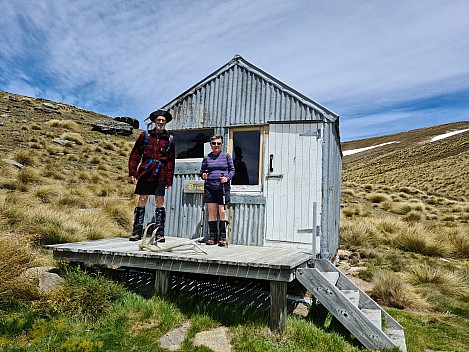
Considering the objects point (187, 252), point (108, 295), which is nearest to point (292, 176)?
point (187, 252)

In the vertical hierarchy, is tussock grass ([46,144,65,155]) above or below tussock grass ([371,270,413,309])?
above

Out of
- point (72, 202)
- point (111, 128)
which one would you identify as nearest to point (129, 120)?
point (111, 128)

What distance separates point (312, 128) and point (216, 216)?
99.1 inches

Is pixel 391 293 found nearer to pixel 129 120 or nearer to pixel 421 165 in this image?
pixel 129 120

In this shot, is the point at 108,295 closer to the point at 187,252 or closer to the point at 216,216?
the point at 187,252

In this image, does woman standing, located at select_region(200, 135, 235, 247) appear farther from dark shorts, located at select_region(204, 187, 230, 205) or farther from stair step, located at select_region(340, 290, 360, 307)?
stair step, located at select_region(340, 290, 360, 307)

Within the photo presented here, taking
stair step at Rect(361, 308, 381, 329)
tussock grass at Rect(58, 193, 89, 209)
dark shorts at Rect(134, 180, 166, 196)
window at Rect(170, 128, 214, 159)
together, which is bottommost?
stair step at Rect(361, 308, 381, 329)

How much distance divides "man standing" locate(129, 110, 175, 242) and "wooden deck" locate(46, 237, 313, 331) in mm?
990

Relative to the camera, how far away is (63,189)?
14062mm

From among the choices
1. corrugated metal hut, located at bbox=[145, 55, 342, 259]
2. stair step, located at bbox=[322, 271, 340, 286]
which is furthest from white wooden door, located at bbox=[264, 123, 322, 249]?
stair step, located at bbox=[322, 271, 340, 286]

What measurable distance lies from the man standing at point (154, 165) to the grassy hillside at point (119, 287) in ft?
6.12

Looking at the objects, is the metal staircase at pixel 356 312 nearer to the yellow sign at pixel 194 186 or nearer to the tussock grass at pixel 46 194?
the yellow sign at pixel 194 186

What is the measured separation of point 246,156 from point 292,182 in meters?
1.18

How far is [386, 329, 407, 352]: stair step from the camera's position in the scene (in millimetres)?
4717
